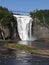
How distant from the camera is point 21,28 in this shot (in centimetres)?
15225

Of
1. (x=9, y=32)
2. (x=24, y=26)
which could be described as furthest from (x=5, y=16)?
(x=9, y=32)

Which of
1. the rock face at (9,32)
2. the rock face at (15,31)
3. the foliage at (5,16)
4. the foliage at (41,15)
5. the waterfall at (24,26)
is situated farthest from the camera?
the foliage at (41,15)

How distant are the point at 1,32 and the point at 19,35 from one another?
8366 millimetres

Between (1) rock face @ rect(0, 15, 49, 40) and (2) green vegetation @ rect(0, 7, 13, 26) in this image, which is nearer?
(1) rock face @ rect(0, 15, 49, 40)

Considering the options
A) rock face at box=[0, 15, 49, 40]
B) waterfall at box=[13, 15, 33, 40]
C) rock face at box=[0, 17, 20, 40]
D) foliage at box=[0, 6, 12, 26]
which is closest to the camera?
rock face at box=[0, 17, 20, 40]

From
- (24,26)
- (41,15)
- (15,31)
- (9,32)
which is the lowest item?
(9,32)

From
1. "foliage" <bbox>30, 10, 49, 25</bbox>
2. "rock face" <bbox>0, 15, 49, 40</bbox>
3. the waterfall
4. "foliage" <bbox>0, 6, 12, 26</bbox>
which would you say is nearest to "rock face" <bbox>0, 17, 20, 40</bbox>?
"rock face" <bbox>0, 15, 49, 40</bbox>

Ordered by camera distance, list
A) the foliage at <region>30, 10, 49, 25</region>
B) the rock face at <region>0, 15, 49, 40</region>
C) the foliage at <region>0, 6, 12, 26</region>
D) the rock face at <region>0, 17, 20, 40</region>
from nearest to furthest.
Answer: the rock face at <region>0, 17, 20, 40</region>, the rock face at <region>0, 15, 49, 40</region>, the foliage at <region>0, 6, 12, 26</region>, the foliage at <region>30, 10, 49, 25</region>

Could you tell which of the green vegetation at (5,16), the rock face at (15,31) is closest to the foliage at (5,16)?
the green vegetation at (5,16)

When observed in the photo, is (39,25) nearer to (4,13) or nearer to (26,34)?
(26,34)

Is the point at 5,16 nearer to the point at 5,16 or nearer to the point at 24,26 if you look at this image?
the point at 5,16

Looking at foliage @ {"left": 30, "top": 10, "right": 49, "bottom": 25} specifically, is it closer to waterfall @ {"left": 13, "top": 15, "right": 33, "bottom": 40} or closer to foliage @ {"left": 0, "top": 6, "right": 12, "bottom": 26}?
waterfall @ {"left": 13, "top": 15, "right": 33, "bottom": 40}

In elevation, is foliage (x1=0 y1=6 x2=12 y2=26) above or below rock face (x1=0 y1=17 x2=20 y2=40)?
above

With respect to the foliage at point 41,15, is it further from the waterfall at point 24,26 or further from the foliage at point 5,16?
the foliage at point 5,16
